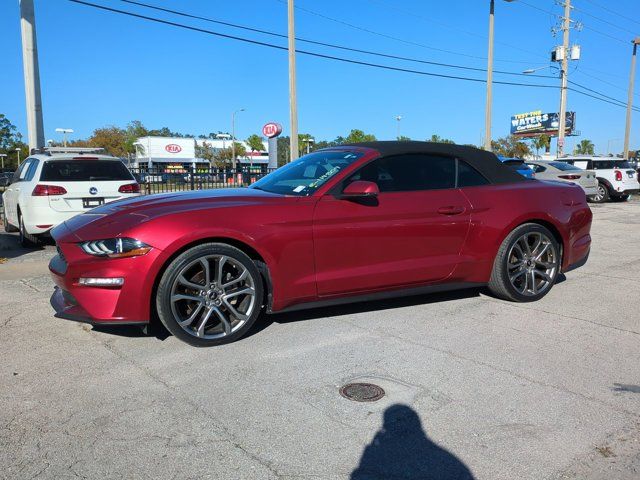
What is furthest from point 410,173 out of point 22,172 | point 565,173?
point 565,173

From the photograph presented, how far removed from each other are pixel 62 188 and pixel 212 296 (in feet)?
17.2

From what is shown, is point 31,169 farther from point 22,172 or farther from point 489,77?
point 489,77

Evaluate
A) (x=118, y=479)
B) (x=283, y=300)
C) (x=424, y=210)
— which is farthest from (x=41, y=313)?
(x=424, y=210)

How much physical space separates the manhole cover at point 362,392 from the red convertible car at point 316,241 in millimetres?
1065

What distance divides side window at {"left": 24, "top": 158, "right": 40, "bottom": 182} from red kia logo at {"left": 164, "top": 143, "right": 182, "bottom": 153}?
2696 inches

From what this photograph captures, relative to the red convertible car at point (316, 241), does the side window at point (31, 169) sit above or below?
above

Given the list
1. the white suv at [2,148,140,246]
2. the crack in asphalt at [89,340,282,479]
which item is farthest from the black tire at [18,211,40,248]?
the crack in asphalt at [89,340,282,479]

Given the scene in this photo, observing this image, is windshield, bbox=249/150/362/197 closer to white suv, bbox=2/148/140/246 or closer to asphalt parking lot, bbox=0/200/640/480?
asphalt parking lot, bbox=0/200/640/480

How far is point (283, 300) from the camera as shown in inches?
163

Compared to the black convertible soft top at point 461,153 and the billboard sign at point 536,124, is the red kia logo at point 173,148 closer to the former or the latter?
the billboard sign at point 536,124

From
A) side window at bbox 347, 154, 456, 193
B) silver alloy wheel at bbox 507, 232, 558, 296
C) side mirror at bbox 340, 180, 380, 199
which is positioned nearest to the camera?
side mirror at bbox 340, 180, 380, 199

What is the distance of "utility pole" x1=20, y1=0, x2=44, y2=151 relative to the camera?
1077 cm

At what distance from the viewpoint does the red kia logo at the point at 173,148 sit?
74.2 meters

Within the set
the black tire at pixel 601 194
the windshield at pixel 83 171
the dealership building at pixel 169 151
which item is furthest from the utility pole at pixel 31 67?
the dealership building at pixel 169 151
